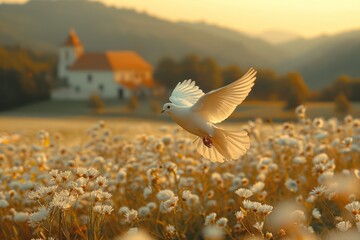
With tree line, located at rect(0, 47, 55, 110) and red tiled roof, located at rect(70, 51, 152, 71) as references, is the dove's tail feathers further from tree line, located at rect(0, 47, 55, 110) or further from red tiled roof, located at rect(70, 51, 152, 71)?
red tiled roof, located at rect(70, 51, 152, 71)

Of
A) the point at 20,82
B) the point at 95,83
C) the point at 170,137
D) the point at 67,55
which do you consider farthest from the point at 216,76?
the point at 170,137

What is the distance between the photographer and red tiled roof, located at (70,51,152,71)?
79.1m

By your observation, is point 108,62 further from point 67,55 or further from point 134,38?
point 134,38

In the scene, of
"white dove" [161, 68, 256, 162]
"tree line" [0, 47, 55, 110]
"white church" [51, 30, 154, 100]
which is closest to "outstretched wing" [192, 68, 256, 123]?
"white dove" [161, 68, 256, 162]

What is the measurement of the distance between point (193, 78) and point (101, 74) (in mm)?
25842

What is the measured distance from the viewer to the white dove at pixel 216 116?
2734mm

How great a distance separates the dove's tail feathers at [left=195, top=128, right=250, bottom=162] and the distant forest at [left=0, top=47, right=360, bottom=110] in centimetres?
4550

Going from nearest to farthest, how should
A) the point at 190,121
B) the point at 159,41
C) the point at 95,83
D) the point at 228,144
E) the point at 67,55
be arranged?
the point at 190,121 < the point at 228,144 < the point at 95,83 < the point at 67,55 < the point at 159,41

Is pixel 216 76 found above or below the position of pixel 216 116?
below

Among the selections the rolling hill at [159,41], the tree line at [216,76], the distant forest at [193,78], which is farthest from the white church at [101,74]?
the rolling hill at [159,41]

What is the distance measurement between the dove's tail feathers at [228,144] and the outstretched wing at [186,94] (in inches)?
10.1

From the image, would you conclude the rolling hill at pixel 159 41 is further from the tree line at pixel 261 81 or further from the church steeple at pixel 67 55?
the tree line at pixel 261 81

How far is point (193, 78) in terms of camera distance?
55.4 m

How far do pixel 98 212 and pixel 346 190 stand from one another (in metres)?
2.46
